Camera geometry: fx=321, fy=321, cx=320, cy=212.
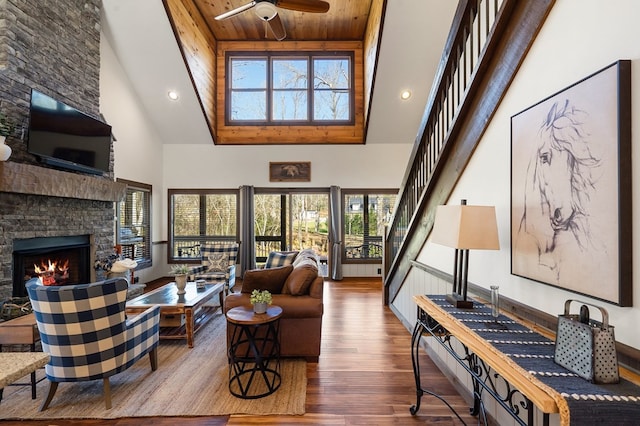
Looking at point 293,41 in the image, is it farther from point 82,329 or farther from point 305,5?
point 82,329

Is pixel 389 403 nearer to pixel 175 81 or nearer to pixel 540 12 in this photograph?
pixel 540 12

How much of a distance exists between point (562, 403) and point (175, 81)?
6519mm

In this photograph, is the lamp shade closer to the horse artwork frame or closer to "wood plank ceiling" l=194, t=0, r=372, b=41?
the horse artwork frame

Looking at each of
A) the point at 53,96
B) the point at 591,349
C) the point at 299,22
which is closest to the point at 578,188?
the point at 591,349

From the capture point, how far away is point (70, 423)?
7.27 feet

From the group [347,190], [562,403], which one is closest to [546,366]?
[562,403]

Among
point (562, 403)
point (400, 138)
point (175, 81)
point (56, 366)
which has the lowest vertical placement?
point (56, 366)

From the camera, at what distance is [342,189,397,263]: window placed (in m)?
7.18

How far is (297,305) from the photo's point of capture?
10.0 ft

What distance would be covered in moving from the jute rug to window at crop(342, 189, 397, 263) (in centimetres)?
427

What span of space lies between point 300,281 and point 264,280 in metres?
0.36

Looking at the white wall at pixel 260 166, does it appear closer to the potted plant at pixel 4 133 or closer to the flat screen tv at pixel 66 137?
the flat screen tv at pixel 66 137

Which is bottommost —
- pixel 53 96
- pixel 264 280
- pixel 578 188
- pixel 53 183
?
pixel 264 280

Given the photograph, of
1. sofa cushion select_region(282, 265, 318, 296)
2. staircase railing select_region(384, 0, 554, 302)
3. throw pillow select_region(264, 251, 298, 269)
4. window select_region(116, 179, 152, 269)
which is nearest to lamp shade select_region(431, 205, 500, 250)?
staircase railing select_region(384, 0, 554, 302)
